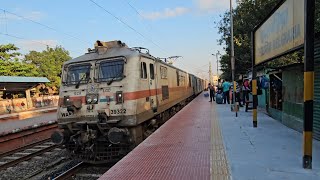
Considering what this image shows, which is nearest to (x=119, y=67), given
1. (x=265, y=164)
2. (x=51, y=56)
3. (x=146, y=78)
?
(x=146, y=78)

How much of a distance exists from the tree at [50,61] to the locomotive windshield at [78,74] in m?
42.4

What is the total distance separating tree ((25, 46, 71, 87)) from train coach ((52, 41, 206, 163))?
42783mm

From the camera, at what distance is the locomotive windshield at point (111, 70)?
915 centimetres

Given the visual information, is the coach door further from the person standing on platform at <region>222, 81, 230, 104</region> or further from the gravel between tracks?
the person standing on platform at <region>222, 81, 230, 104</region>

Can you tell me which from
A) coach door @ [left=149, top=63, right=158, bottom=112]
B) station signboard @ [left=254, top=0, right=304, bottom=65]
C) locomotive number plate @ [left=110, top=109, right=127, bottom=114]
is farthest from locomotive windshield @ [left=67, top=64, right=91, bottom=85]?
station signboard @ [left=254, top=0, right=304, bottom=65]

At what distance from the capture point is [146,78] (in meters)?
9.92

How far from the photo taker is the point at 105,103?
29.1 feet

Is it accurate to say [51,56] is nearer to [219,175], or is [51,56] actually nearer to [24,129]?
[24,129]

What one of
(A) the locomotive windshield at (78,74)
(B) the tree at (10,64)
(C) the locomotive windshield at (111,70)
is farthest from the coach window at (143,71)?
(B) the tree at (10,64)

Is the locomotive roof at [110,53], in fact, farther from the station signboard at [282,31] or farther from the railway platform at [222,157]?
the station signboard at [282,31]

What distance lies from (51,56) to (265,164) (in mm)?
55654

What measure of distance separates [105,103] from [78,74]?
1576 mm

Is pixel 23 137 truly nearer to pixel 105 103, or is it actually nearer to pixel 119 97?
pixel 105 103

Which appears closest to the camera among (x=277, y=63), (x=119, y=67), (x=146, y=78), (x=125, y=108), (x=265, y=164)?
(x=265, y=164)
